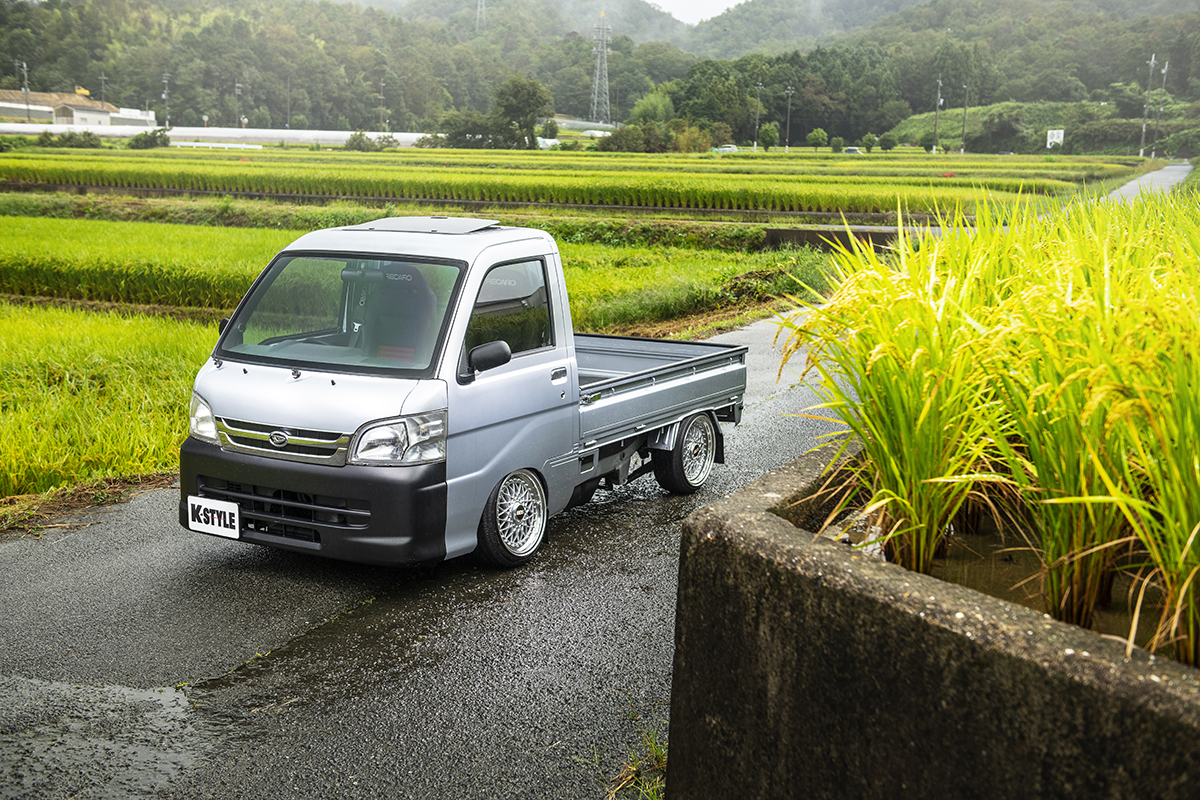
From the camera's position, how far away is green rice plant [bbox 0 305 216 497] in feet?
22.9

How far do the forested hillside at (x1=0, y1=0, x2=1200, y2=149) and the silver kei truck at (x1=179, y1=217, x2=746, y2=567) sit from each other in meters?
91.2

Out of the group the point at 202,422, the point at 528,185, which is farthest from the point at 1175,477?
the point at 528,185

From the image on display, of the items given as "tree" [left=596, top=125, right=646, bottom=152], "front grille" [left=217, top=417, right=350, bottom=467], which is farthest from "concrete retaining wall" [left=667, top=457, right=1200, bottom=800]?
"tree" [left=596, top=125, right=646, bottom=152]

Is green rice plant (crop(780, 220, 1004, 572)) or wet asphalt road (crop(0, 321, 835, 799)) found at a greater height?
green rice plant (crop(780, 220, 1004, 572))

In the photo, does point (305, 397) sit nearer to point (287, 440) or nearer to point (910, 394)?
point (287, 440)

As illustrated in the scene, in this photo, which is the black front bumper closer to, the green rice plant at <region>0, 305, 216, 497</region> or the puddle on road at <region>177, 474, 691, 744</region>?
the puddle on road at <region>177, 474, 691, 744</region>

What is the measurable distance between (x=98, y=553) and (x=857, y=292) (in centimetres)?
477

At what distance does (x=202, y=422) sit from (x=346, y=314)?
1114mm

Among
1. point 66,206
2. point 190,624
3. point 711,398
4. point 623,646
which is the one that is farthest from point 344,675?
point 66,206

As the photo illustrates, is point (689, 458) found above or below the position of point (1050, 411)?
below

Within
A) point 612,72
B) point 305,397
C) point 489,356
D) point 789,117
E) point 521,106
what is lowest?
Result: point 305,397

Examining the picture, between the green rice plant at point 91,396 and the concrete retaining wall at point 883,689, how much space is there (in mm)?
5856

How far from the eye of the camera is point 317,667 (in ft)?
13.6

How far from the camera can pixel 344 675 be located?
407cm
